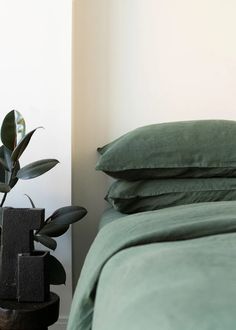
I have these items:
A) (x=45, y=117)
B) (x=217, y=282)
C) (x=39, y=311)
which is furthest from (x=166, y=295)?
(x=45, y=117)

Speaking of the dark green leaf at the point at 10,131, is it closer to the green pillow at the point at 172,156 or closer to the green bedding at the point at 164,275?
the green pillow at the point at 172,156

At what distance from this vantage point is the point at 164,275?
684 millimetres

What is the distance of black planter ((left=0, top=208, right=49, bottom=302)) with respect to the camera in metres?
1.31

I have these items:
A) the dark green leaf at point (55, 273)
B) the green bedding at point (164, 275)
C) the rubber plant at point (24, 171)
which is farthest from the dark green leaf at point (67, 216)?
the green bedding at point (164, 275)

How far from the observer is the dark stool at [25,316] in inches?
49.9

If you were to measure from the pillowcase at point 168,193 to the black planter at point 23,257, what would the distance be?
26 cm

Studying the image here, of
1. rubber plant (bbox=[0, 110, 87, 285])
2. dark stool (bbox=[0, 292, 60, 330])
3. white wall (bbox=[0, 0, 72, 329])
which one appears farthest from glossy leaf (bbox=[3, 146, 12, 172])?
dark stool (bbox=[0, 292, 60, 330])

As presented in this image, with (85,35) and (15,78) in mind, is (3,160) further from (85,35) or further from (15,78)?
(85,35)

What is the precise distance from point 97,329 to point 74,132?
46.1 inches

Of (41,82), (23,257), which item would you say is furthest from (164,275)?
(41,82)

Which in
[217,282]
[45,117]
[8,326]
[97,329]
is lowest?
[8,326]

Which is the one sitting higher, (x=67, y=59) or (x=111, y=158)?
(x=67, y=59)

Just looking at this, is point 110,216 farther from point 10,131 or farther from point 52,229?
point 10,131

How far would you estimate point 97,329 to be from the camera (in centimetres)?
71
